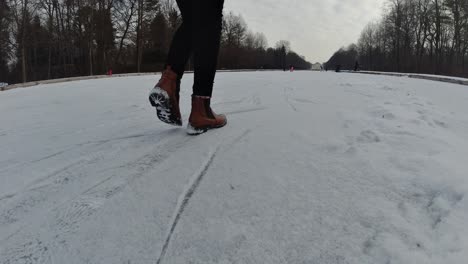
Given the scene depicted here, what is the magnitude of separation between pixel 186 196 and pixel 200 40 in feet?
3.62

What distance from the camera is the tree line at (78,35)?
27.3m

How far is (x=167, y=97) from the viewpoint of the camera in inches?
79.7

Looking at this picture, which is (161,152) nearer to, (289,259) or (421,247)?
(289,259)

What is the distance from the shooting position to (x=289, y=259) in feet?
3.10

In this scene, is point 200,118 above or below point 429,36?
below

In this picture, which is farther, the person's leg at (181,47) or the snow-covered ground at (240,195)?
the person's leg at (181,47)

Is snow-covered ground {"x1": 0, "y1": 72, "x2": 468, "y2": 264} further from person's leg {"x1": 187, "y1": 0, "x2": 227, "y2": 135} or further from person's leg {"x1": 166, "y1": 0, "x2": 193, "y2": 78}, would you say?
person's leg {"x1": 166, "y1": 0, "x2": 193, "y2": 78}

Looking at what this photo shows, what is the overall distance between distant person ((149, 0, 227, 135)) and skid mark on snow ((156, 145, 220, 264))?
49 cm

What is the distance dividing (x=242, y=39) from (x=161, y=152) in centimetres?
6956

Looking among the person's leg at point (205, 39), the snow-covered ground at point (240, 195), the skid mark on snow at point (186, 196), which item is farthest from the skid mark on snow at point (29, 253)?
the person's leg at point (205, 39)

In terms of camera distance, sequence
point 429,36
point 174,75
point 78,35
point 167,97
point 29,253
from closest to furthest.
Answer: point 29,253
point 167,97
point 174,75
point 78,35
point 429,36

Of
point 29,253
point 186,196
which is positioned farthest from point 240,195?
point 29,253

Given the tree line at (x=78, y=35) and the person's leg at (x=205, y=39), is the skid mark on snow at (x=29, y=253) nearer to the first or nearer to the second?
the person's leg at (x=205, y=39)

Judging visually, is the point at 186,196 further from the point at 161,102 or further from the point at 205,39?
the point at 205,39
